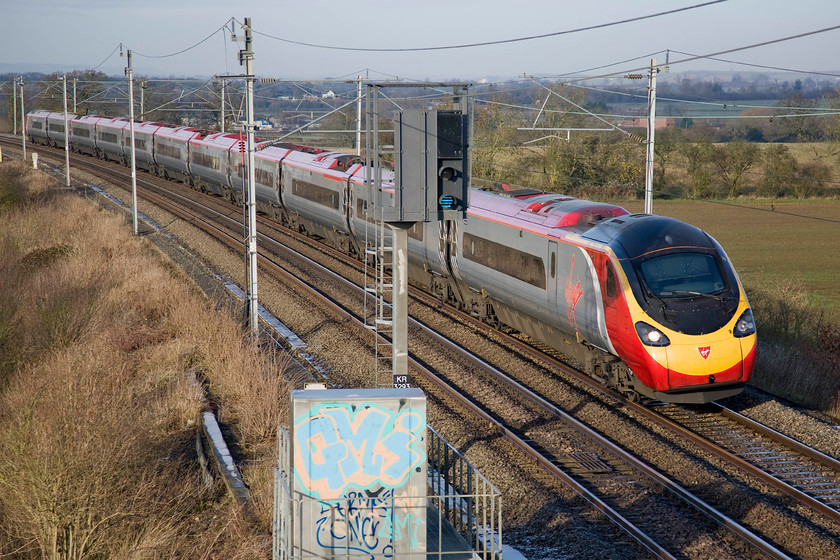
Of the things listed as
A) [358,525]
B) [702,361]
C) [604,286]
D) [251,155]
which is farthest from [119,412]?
[251,155]

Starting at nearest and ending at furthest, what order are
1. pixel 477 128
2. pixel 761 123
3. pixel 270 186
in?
pixel 270 186 → pixel 477 128 → pixel 761 123

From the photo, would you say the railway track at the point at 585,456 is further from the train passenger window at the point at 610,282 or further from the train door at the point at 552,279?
the train passenger window at the point at 610,282

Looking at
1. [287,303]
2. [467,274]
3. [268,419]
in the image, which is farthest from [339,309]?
[268,419]

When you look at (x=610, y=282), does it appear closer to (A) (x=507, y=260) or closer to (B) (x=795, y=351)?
(A) (x=507, y=260)

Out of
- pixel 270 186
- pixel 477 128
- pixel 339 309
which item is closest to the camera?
pixel 339 309

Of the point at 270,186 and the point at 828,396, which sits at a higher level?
the point at 270,186

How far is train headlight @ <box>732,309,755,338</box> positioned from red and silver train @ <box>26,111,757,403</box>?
0.02 meters

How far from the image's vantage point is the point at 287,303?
2156cm

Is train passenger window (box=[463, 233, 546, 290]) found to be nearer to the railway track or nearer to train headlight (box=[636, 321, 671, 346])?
the railway track

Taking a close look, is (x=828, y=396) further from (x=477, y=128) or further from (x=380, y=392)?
(x=477, y=128)

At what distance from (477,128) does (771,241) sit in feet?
51.5

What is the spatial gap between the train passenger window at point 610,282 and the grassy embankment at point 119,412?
201 inches

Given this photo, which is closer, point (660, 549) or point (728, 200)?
point (660, 549)

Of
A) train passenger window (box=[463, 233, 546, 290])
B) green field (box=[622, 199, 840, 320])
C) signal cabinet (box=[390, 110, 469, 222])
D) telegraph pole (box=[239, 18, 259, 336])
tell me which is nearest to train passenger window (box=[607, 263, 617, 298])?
train passenger window (box=[463, 233, 546, 290])
